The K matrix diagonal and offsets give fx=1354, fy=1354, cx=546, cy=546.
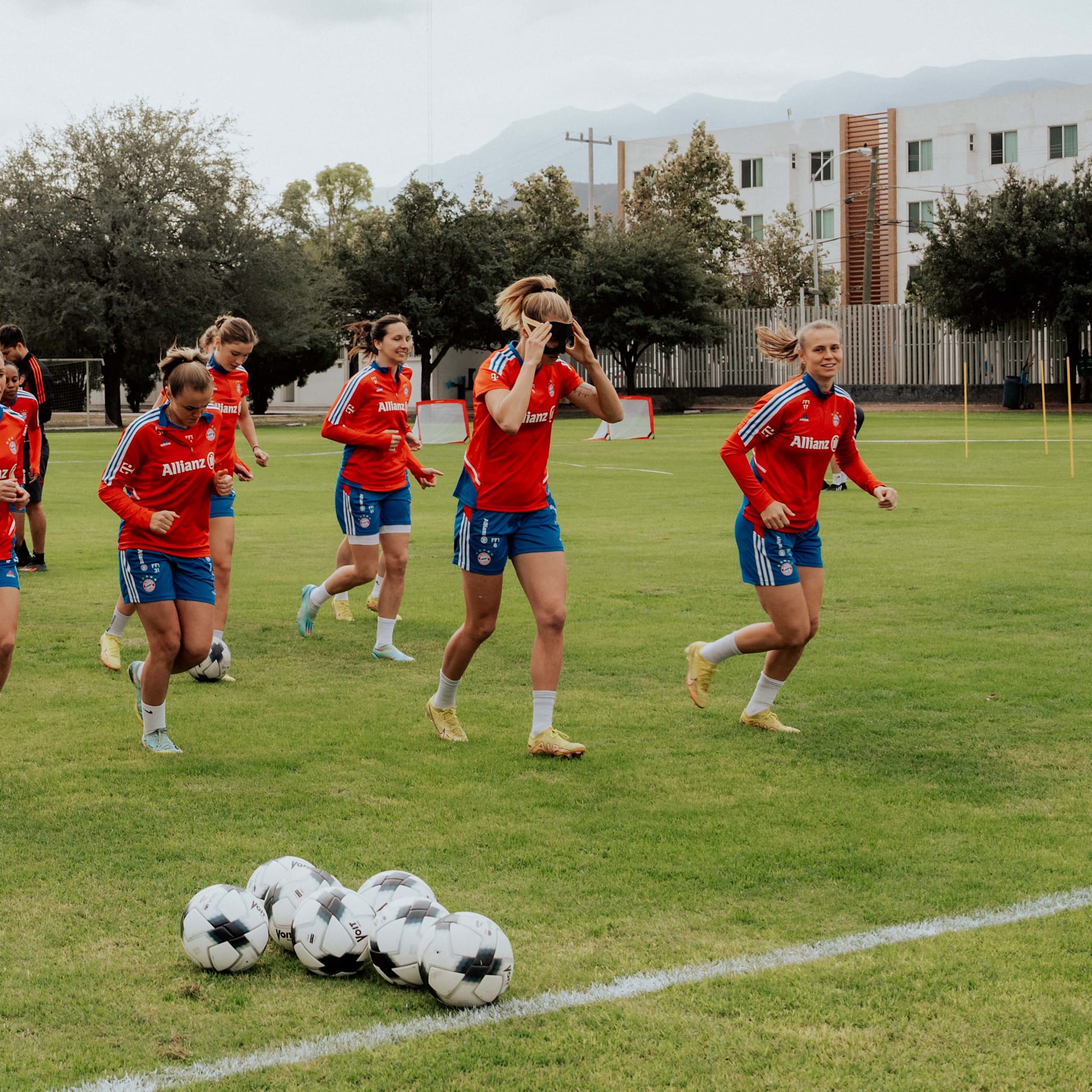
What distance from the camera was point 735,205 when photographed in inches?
2731

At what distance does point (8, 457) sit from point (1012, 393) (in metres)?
45.3

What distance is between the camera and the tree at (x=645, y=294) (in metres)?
53.8

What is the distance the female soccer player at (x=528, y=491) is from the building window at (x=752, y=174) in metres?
70.9

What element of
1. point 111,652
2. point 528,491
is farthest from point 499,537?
point 111,652

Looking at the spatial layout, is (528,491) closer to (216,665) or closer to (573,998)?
(216,665)

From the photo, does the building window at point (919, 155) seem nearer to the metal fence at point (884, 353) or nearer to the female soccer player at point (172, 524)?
the metal fence at point (884, 353)

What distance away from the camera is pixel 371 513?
922cm

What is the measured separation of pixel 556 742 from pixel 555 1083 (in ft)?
10.3

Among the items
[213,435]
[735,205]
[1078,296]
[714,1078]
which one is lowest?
[714,1078]

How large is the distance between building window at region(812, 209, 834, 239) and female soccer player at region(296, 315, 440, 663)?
66492mm

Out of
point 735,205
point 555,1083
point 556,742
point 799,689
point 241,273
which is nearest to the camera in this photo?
point 555,1083

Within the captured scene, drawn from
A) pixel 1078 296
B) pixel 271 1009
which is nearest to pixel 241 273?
pixel 1078 296

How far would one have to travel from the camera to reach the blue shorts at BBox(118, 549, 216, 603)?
20.8 ft

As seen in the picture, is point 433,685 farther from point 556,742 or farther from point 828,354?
point 828,354
